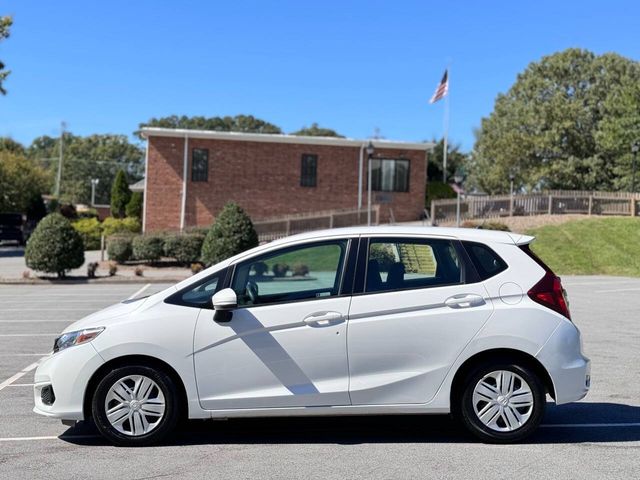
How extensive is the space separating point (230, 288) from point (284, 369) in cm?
77

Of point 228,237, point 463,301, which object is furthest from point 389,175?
point 463,301

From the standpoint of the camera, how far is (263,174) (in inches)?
1522

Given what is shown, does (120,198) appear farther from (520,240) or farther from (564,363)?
(564,363)

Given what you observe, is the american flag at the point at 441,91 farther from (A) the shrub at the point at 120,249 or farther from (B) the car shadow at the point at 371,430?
(B) the car shadow at the point at 371,430

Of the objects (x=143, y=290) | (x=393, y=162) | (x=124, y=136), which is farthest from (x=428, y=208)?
(x=124, y=136)

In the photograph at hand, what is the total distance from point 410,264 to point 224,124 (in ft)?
325

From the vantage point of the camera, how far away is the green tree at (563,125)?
5066cm

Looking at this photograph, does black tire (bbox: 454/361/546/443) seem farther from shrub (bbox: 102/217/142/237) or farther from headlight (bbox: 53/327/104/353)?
shrub (bbox: 102/217/142/237)

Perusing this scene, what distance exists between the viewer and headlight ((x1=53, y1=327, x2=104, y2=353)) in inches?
222

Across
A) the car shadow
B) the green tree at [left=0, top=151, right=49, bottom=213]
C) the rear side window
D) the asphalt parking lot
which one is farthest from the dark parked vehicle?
the rear side window

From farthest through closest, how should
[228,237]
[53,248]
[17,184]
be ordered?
[17,184] < [228,237] < [53,248]

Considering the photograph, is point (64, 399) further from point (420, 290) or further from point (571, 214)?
point (571, 214)

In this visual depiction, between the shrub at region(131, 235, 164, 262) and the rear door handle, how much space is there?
2438 centimetres

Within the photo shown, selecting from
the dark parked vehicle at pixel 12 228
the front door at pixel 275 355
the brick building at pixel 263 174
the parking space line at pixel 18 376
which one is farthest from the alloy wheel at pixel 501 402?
the dark parked vehicle at pixel 12 228
